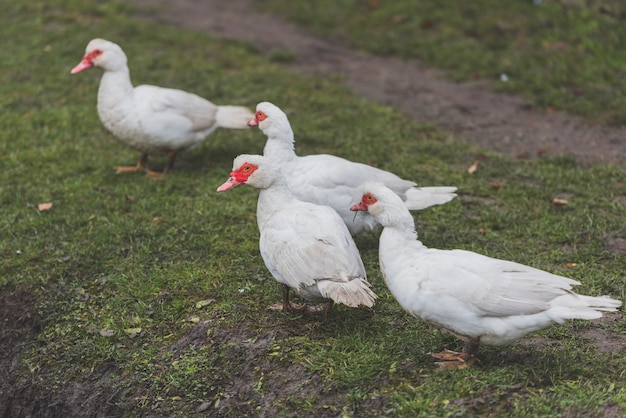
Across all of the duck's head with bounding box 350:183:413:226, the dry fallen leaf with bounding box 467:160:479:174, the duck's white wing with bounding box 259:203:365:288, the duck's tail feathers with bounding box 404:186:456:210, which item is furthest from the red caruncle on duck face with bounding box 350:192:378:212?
the dry fallen leaf with bounding box 467:160:479:174

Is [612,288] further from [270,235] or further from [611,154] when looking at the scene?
[611,154]

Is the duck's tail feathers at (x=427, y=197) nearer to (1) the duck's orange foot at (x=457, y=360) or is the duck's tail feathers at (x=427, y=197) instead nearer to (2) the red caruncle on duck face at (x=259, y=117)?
(2) the red caruncle on duck face at (x=259, y=117)

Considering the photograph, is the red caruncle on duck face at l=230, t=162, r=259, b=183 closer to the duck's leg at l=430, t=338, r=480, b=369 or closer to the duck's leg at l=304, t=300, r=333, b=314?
the duck's leg at l=304, t=300, r=333, b=314

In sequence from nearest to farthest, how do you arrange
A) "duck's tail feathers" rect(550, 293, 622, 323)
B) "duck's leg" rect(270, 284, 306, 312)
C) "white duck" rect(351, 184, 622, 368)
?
1. "duck's tail feathers" rect(550, 293, 622, 323)
2. "white duck" rect(351, 184, 622, 368)
3. "duck's leg" rect(270, 284, 306, 312)

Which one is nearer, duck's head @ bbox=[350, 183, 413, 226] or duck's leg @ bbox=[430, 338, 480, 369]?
duck's leg @ bbox=[430, 338, 480, 369]

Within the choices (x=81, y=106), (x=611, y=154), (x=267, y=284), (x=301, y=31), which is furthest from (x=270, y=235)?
(x=301, y=31)

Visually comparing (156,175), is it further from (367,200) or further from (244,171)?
(367,200)

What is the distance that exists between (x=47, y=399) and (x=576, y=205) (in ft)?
13.9

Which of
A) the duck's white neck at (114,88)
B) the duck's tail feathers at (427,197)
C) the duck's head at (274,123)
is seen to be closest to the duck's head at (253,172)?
the duck's head at (274,123)

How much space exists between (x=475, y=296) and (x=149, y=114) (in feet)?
13.3

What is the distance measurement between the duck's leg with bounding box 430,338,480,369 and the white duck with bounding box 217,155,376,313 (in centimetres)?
48

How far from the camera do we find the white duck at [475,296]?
3715 millimetres

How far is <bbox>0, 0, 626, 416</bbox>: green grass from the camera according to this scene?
13.4 feet

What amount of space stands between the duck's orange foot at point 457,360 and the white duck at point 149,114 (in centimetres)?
373
